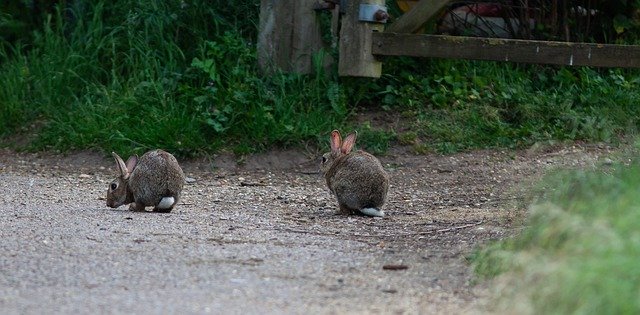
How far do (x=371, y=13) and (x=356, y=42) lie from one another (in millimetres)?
288

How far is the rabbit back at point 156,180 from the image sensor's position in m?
8.53

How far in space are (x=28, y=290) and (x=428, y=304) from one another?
178 cm

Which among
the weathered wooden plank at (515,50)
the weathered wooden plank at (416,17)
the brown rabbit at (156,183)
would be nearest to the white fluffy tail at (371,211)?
the brown rabbit at (156,183)

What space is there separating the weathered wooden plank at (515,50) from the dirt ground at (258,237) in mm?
822

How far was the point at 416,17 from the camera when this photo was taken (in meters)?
11.0

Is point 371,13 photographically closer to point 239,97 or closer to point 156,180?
point 239,97

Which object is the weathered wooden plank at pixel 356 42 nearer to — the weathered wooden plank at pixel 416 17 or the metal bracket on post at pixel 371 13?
the metal bracket on post at pixel 371 13

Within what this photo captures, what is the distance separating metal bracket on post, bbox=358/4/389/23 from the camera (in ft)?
35.1

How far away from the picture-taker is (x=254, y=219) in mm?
8328

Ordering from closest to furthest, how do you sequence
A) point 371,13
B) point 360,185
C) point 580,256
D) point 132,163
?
point 580,256, point 360,185, point 132,163, point 371,13

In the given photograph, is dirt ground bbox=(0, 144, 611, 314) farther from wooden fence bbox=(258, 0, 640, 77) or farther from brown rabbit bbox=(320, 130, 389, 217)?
wooden fence bbox=(258, 0, 640, 77)

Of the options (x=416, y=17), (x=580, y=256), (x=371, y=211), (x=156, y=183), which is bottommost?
(x=371, y=211)

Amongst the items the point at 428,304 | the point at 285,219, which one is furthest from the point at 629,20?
the point at 428,304

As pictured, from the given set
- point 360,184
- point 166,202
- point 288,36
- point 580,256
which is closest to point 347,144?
point 360,184
